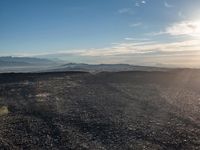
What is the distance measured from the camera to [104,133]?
3225cm

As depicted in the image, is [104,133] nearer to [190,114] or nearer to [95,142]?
[95,142]

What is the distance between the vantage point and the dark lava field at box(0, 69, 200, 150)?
29.4m

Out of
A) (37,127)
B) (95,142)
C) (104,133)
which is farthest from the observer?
(37,127)

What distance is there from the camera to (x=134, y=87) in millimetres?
68812

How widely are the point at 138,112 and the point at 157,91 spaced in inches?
872

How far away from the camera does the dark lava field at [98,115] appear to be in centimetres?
2942

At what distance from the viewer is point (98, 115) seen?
135 feet

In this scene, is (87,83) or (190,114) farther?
(87,83)

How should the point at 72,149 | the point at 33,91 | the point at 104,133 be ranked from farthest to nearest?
the point at 33,91
the point at 104,133
the point at 72,149

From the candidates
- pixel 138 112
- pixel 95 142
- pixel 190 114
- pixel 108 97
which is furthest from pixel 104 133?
pixel 108 97

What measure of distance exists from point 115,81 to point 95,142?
4802 cm

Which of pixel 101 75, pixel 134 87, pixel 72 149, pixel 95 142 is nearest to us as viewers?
pixel 72 149

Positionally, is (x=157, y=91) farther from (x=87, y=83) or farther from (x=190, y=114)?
(x=190, y=114)

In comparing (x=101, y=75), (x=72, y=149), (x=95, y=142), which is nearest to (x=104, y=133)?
(x=95, y=142)
